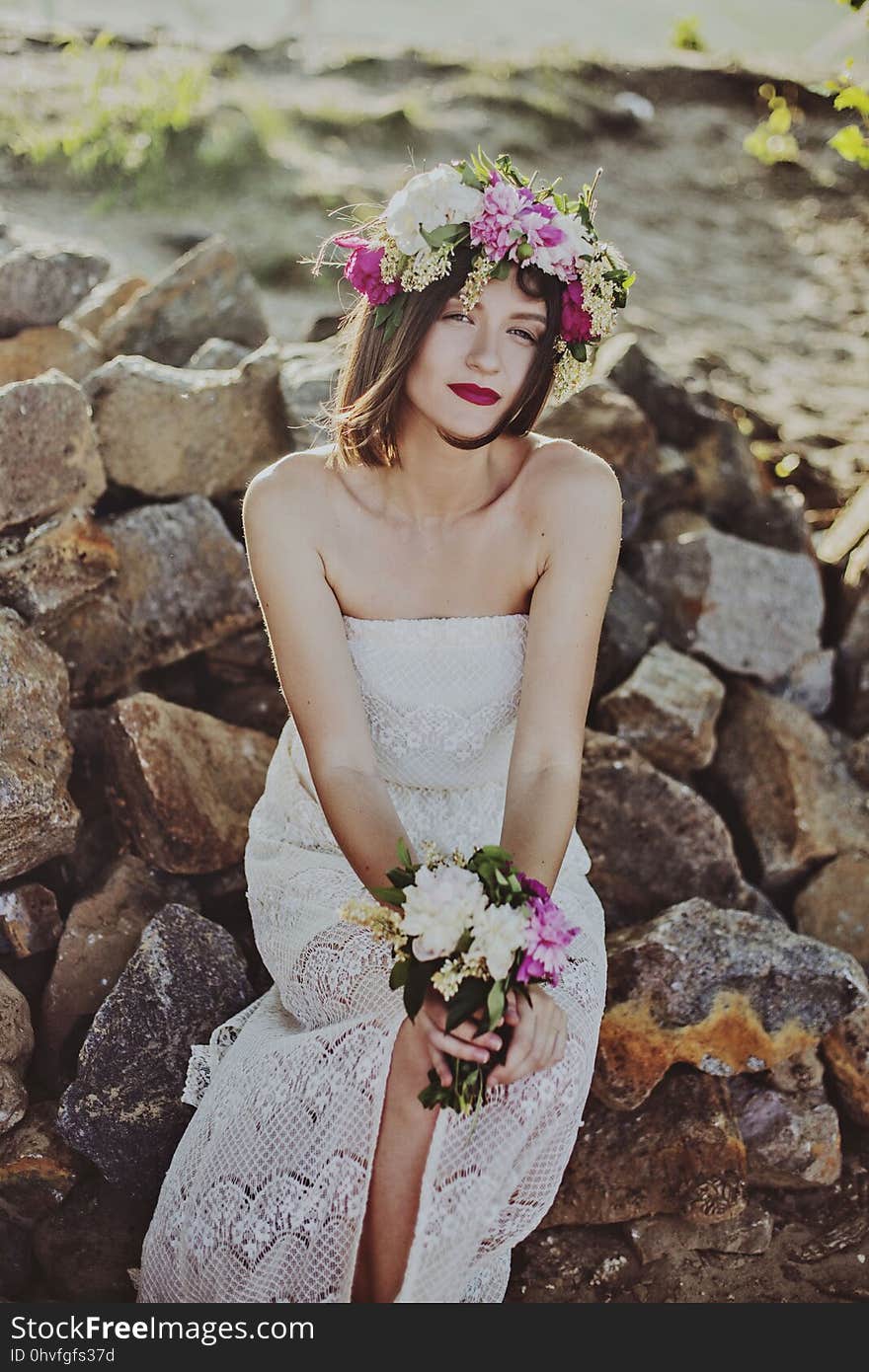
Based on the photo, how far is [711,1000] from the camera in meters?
3.54

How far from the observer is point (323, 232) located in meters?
7.43

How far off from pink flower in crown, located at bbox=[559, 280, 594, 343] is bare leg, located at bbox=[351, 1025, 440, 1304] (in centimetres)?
174

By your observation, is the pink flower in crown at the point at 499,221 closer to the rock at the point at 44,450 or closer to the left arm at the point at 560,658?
the left arm at the point at 560,658

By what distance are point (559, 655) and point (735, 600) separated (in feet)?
5.80

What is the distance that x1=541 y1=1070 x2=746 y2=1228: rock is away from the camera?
3400 mm

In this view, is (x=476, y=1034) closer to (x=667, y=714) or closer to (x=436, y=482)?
(x=436, y=482)

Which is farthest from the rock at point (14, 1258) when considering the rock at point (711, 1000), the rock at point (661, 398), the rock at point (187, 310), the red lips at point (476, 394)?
the rock at point (661, 398)

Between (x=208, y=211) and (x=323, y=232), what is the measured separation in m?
0.80

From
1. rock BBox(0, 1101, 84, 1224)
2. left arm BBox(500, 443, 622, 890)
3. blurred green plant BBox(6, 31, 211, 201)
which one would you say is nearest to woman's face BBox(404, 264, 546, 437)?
left arm BBox(500, 443, 622, 890)

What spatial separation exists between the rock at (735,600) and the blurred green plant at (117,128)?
4.39m

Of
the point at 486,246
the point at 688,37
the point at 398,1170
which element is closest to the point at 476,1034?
the point at 398,1170

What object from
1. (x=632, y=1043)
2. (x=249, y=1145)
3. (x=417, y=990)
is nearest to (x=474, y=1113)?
(x=417, y=990)

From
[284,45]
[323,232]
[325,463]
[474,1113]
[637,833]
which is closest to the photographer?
[474,1113]

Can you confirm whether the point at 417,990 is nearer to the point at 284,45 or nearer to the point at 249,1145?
the point at 249,1145
